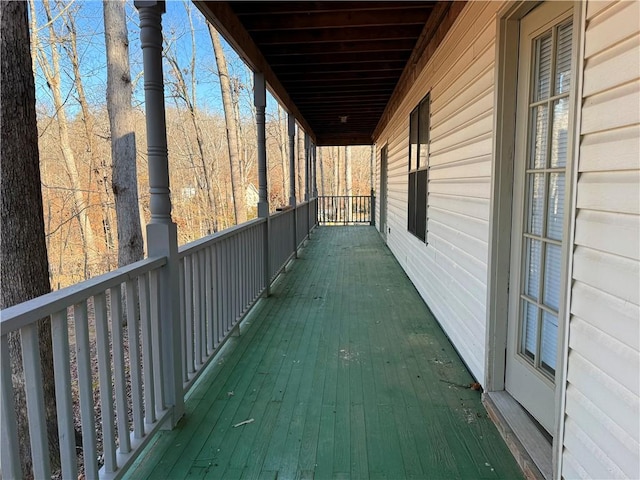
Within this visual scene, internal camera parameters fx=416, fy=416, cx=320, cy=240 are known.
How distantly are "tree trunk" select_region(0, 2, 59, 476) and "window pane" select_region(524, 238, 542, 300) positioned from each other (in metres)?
3.30

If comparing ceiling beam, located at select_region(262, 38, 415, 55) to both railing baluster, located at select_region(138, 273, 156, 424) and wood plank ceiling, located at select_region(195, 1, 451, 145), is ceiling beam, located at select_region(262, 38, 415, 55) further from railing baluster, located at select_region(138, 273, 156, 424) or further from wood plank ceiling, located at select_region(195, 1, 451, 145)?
railing baluster, located at select_region(138, 273, 156, 424)

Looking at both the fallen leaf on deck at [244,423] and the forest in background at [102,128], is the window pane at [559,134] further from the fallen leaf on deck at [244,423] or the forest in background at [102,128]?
the forest in background at [102,128]

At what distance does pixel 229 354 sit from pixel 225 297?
0.45 metres

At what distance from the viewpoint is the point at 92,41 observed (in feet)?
34.4

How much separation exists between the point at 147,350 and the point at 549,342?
6.27ft

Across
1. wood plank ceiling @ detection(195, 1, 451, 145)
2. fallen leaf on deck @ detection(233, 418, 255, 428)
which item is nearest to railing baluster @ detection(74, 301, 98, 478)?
fallen leaf on deck @ detection(233, 418, 255, 428)

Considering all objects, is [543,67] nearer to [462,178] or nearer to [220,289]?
[462,178]

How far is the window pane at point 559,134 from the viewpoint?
179cm

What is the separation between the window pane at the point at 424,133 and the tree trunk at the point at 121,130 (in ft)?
15.4

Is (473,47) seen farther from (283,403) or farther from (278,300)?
(278,300)

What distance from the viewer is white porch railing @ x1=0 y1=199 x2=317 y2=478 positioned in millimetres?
1250

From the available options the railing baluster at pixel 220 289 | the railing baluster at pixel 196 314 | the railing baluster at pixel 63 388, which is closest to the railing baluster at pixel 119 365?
the railing baluster at pixel 63 388

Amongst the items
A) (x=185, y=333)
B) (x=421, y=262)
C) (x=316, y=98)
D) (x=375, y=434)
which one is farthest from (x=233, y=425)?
(x=316, y=98)

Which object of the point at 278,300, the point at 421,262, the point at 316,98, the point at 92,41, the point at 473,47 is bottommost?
the point at 278,300
